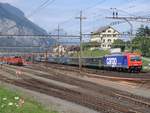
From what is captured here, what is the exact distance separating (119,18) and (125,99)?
38719 millimetres

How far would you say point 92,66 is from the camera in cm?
8856

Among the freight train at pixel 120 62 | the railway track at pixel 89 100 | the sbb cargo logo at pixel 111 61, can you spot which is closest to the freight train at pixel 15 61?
the freight train at pixel 120 62

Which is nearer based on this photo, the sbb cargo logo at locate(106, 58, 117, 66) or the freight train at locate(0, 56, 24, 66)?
the sbb cargo logo at locate(106, 58, 117, 66)

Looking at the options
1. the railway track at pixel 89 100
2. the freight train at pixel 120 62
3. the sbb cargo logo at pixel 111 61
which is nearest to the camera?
the railway track at pixel 89 100

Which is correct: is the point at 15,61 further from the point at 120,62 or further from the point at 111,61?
the point at 120,62

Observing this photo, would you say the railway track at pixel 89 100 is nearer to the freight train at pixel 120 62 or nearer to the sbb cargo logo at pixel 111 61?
the freight train at pixel 120 62

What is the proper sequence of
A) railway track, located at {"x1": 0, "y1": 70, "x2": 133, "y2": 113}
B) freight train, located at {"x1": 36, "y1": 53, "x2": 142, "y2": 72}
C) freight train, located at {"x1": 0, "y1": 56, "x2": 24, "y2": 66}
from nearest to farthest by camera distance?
railway track, located at {"x1": 0, "y1": 70, "x2": 133, "y2": 113} < freight train, located at {"x1": 36, "y1": 53, "x2": 142, "y2": 72} < freight train, located at {"x1": 0, "y1": 56, "x2": 24, "y2": 66}

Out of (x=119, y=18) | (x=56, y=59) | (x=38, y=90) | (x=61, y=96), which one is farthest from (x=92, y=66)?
(x=61, y=96)

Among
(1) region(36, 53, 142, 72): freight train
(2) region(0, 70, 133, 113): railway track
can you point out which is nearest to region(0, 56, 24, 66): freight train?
(1) region(36, 53, 142, 72): freight train

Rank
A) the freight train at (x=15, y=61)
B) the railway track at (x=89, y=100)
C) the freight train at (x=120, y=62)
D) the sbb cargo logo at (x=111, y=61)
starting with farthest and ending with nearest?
the freight train at (x=15, y=61) → the sbb cargo logo at (x=111, y=61) → the freight train at (x=120, y=62) → the railway track at (x=89, y=100)

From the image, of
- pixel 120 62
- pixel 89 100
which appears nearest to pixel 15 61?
pixel 120 62

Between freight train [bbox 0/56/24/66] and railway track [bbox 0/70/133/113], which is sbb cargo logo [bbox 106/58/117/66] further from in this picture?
railway track [bbox 0/70/133/113]

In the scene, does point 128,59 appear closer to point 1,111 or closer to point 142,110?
point 142,110

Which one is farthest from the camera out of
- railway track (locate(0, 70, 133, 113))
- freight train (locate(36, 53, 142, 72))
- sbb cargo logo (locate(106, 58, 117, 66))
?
sbb cargo logo (locate(106, 58, 117, 66))
